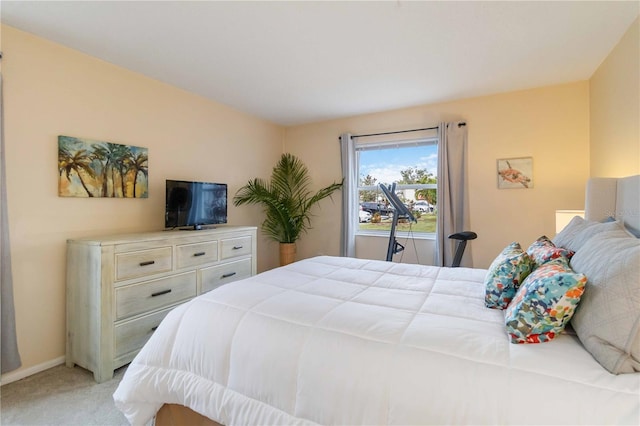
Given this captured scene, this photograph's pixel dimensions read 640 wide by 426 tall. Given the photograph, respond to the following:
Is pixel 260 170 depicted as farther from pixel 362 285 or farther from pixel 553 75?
pixel 553 75

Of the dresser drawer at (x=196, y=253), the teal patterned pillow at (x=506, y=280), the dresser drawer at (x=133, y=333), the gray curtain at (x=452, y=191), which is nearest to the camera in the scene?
the teal patterned pillow at (x=506, y=280)

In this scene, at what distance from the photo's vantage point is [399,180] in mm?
3898

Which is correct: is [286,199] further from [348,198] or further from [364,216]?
[364,216]

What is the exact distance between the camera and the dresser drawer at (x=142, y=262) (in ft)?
6.69

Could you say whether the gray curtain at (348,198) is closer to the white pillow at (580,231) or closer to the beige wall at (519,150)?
the beige wall at (519,150)

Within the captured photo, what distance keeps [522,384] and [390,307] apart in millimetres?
567

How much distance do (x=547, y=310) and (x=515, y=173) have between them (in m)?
2.65

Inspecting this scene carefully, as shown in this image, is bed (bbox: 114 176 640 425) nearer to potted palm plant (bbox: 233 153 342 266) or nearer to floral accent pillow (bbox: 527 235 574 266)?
floral accent pillow (bbox: 527 235 574 266)

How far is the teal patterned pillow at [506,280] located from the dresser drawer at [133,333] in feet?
7.54

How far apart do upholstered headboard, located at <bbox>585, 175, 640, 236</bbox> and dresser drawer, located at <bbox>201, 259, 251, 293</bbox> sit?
9.89 ft

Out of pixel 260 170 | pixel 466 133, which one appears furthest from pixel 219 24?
pixel 466 133

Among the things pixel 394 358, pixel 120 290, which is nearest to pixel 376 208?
pixel 120 290

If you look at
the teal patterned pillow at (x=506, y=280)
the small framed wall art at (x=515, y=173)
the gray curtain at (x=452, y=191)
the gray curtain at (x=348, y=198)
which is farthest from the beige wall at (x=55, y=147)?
the small framed wall art at (x=515, y=173)

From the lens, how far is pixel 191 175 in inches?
126
